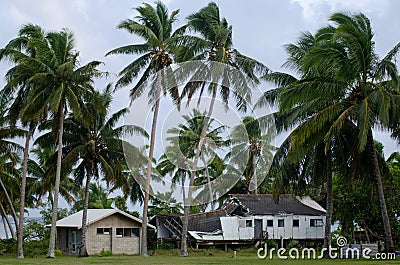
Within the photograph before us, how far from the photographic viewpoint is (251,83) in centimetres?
3206

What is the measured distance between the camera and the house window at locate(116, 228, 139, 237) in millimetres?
39094

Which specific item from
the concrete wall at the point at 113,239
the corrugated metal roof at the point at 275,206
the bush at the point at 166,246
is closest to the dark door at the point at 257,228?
the corrugated metal roof at the point at 275,206

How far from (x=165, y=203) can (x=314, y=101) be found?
2738 cm

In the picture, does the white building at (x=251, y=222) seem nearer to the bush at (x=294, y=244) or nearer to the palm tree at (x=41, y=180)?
the bush at (x=294, y=244)

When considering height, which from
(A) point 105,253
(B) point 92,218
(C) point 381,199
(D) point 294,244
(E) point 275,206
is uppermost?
(C) point 381,199

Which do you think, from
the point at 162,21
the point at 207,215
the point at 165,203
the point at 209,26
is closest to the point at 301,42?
the point at 209,26

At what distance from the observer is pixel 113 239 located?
38500 mm

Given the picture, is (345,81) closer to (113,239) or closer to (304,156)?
(304,156)

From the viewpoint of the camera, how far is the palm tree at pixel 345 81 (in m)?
21.7

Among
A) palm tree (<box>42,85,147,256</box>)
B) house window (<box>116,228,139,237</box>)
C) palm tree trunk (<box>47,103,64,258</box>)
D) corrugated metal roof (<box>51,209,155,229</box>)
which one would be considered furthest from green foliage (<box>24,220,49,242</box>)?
palm tree trunk (<box>47,103,64,258</box>)

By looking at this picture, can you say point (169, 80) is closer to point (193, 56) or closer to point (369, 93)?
point (193, 56)

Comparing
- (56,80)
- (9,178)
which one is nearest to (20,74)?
(56,80)

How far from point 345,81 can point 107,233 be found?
2124cm

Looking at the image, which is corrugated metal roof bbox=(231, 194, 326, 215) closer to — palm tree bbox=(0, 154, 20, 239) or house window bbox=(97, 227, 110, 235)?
house window bbox=(97, 227, 110, 235)
